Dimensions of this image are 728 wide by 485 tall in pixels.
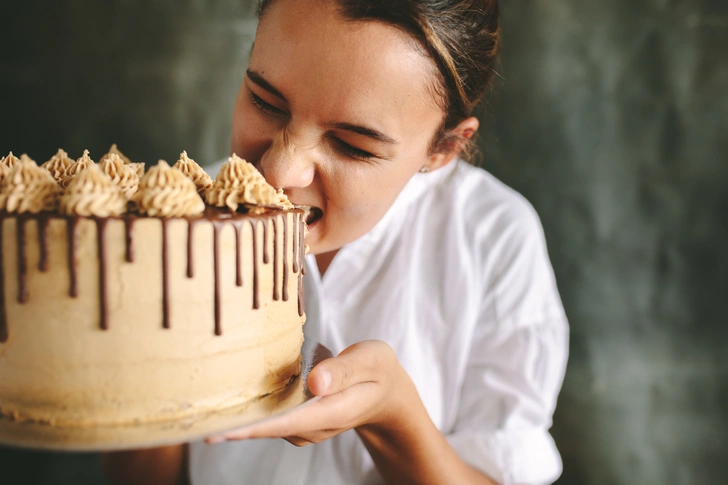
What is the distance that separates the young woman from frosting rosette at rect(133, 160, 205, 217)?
308 mm

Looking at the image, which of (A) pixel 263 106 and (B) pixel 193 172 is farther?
(A) pixel 263 106

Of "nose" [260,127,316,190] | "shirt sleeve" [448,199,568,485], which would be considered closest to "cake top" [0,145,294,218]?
"nose" [260,127,316,190]

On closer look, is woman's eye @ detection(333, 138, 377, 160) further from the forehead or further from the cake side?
the cake side

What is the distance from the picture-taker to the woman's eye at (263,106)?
136 cm

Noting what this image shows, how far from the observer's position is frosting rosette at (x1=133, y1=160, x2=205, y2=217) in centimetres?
97

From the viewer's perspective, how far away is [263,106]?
1376mm

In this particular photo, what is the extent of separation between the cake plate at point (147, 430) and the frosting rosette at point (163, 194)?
352 mm

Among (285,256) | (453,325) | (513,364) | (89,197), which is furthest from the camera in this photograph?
(453,325)

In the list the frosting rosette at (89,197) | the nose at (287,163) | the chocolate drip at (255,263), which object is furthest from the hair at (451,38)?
the frosting rosette at (89,197)

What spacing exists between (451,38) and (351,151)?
368mm

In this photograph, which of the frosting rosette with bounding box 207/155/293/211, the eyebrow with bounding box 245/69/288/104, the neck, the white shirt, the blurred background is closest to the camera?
the frosting rosette with bounding box 207/155/293/211

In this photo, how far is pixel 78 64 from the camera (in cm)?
227

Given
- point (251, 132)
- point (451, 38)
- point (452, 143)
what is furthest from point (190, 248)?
point (452, 143)

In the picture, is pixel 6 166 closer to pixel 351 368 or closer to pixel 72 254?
pixel 72 254
